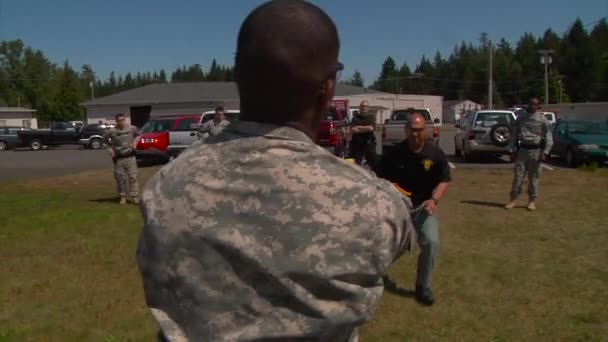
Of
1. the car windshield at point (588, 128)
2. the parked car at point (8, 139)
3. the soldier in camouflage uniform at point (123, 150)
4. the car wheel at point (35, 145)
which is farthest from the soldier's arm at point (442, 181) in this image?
the parked car at point (8, 139)

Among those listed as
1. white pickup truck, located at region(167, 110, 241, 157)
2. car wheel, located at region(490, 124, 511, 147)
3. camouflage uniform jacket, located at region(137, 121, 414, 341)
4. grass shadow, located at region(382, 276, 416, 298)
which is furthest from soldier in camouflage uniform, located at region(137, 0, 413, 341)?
white pickup truck, located at region(167, 110, 241, 157)

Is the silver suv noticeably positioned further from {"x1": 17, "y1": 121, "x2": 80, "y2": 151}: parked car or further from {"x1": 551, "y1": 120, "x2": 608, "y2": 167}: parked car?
{"x1": 17, "y1": 121, "x2": 80, "y2": 151}: parked car

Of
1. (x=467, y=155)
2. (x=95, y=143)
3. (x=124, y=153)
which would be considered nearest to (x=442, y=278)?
(x=124, y=153)

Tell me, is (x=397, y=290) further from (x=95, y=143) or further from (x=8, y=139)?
(x=8, y=139)

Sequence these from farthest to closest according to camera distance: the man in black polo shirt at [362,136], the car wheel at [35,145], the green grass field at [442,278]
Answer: the car wheel at [35,145]
the man in black polo shirt at [362,136]
the green grass field at [442,278]

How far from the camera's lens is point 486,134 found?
1936 cm

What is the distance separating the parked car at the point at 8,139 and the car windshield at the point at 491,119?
27.0m

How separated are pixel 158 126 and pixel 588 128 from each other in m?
14.6

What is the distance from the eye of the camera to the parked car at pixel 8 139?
118 feet

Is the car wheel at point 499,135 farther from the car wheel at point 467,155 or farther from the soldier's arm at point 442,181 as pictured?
the soldier's arm at point 442,181

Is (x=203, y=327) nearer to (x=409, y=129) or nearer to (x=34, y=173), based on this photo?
(x=409, y=129)

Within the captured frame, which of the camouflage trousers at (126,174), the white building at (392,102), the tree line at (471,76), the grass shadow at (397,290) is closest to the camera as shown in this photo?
the grass shadow at (397,290)

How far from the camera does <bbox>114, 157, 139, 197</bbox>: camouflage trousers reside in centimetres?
1168

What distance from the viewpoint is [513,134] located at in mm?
10562
